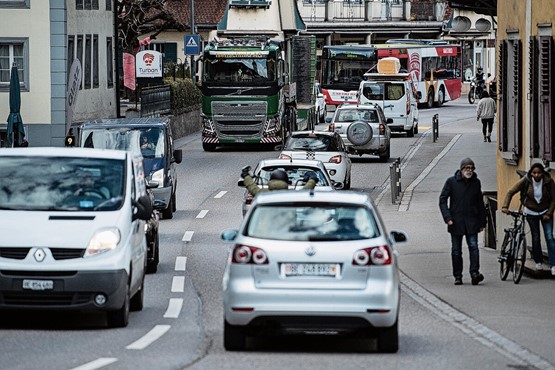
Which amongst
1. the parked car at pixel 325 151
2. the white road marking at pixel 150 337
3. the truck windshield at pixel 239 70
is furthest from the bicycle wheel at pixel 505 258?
the truck windshield at pixel 239 70

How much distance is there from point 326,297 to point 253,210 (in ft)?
3.53

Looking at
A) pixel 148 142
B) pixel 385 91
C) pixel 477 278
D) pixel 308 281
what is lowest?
pixel 477 278

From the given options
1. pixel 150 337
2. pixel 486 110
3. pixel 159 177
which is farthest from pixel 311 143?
pixel 150 337

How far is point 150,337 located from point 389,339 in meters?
2.46

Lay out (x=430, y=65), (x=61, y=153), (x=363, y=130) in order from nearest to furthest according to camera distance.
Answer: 1. (x=61, y=153)
2. (x=363, y=130)
3. (x=430, y=65)

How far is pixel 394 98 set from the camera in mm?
60000

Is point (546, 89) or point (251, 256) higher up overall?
point (546, 89)

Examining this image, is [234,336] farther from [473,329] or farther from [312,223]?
[473,329]

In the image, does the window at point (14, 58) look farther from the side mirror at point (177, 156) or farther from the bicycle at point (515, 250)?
the bicycle at point (515, 250)

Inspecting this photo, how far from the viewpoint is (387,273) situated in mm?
13797

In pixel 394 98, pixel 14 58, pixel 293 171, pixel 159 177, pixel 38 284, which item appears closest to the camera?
pixel 38 284

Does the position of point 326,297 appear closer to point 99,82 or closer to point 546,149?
point 546,149

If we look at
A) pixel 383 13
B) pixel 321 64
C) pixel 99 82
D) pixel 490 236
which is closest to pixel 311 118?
pixel 99 82

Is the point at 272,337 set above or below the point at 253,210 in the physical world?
below
